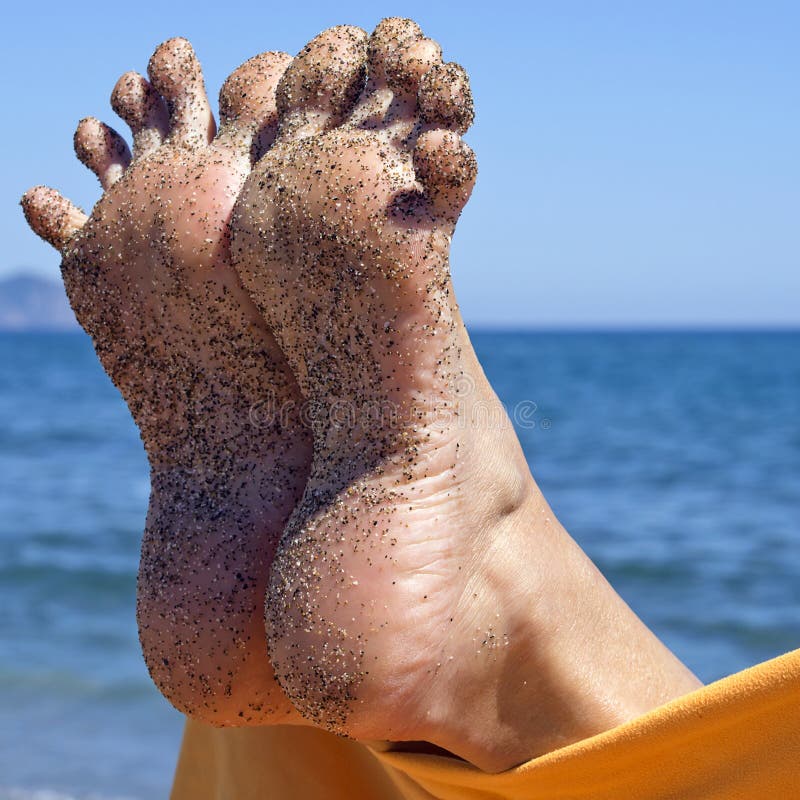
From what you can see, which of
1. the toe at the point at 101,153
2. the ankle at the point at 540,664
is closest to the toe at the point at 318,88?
the toe at the point at 101,153

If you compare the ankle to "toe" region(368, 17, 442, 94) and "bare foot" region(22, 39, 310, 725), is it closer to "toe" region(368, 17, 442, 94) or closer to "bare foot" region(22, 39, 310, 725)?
"bare foot" region(22, 39, 310, 725)

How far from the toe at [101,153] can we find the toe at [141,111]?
0.02 meters

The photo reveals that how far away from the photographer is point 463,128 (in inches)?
35.1

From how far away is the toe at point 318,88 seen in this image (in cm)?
100

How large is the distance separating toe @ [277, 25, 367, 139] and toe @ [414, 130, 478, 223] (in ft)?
0.53

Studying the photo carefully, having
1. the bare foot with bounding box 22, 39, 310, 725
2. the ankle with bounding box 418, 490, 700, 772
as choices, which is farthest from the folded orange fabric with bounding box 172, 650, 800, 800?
the bare foot with bounding box 22, 39, 310, 725

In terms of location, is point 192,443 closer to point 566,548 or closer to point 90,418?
point 566,548

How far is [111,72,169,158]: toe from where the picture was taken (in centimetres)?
116

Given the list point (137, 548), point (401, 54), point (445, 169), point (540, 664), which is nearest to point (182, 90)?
A: point (401, 54)

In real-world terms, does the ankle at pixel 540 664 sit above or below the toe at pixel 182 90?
below

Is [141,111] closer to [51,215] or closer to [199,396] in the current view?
[51,215]

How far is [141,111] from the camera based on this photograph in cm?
117

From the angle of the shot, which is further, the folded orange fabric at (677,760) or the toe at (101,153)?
the toe at (101,153)

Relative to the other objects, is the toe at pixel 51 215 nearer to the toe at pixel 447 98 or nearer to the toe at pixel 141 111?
the toe at pixel 141 111
